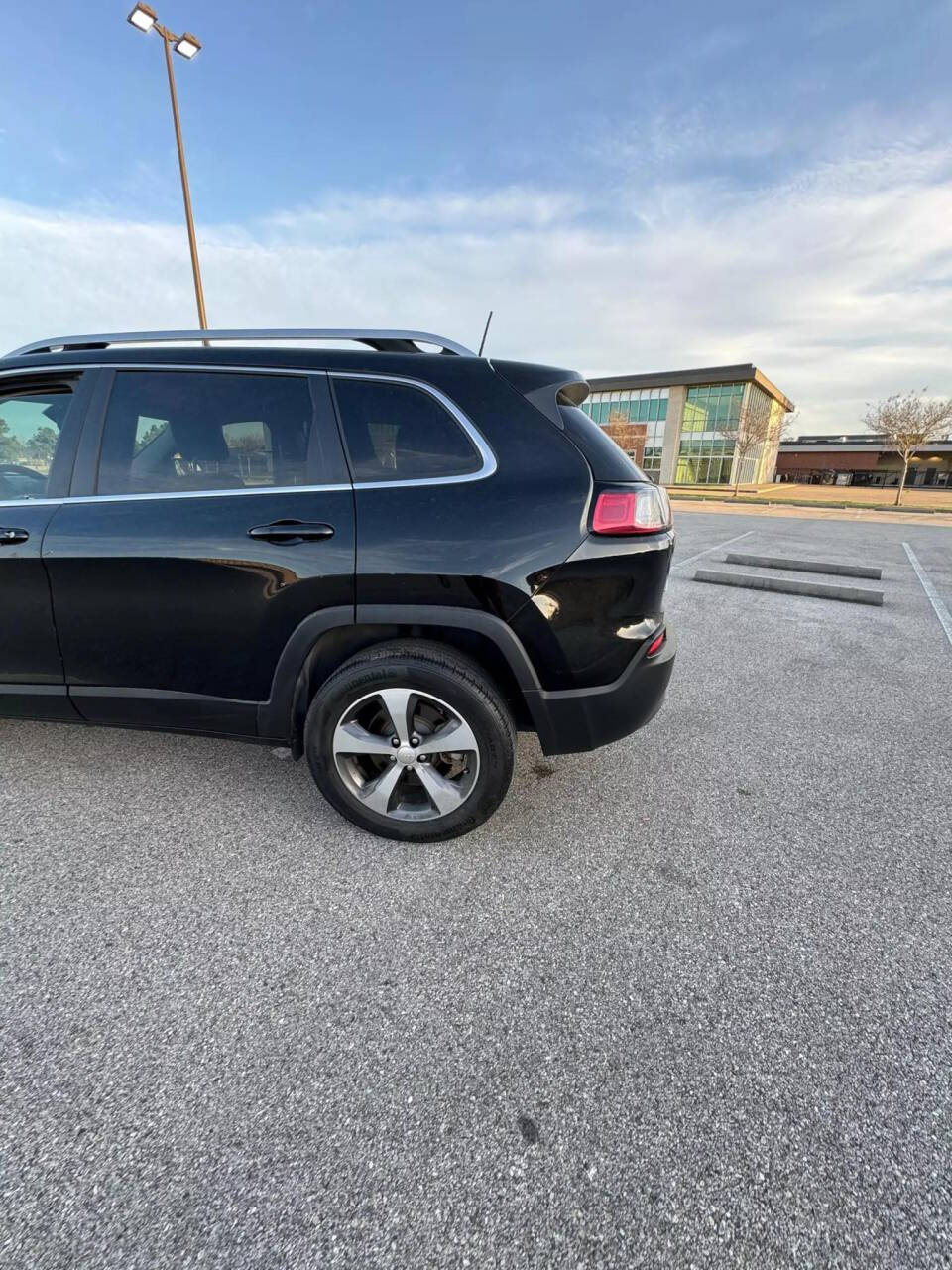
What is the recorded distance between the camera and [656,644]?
2.37m

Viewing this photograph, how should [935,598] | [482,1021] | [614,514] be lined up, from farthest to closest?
[935,598]
[614,514]
[482,1021]

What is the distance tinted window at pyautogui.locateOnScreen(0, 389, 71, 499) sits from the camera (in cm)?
245

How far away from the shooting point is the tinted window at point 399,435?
216 cm

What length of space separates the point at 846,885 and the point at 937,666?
137 inches

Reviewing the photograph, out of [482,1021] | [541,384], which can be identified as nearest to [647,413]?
[541,384]

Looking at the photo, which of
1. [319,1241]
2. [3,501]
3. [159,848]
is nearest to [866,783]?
[319,1241]

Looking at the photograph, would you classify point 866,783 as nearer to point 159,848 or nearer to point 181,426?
point 159,848

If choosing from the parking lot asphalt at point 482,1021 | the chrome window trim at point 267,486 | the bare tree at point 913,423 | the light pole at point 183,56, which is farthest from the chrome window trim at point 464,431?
the bare tree at point 913,423

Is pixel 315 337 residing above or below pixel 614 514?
above

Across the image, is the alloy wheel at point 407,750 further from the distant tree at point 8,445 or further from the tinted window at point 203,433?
the distant tree at point 8,445

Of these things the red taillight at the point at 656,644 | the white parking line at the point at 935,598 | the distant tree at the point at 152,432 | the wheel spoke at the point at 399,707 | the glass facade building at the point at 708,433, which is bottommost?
the white parking line at the point at 935,598

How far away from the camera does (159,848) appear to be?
2.29 metres

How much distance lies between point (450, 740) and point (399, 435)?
3.98 feet

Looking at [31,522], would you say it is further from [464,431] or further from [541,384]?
[541,384]
